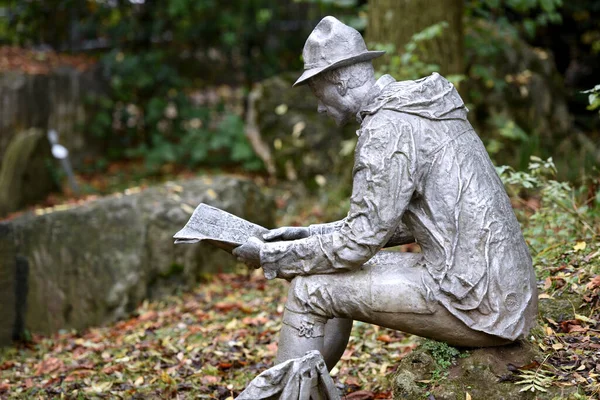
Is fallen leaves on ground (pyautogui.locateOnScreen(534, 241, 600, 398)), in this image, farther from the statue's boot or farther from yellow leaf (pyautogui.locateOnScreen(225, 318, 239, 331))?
yellow leaf (pyautogui.locateOnScreen(225, 318, 239, 331))

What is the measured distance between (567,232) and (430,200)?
2.35 meters

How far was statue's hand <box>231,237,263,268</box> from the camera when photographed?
3996mm

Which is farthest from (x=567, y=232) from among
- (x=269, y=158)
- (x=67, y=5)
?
(x=67, y=5)

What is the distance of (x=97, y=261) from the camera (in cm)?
737

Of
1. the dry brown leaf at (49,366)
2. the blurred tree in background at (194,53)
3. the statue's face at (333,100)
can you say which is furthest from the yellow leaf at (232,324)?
the blurred tree in background at (194,53)

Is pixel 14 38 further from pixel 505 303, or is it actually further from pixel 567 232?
pixel 505 303

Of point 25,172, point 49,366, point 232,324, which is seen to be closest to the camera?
point 49,366

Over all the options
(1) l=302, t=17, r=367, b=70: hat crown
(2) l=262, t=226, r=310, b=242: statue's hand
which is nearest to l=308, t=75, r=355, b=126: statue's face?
(1) l=302, t=17, r=367, b=70: hat crown

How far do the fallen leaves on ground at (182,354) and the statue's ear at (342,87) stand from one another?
1.89 metres

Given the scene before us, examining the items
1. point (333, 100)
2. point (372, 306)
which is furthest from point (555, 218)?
point (333, 100)

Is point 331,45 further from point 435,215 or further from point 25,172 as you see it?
point 25,172

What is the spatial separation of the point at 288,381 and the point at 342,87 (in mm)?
1474

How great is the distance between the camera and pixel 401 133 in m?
3.76

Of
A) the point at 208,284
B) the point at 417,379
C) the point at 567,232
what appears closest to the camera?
the point at 417,379
